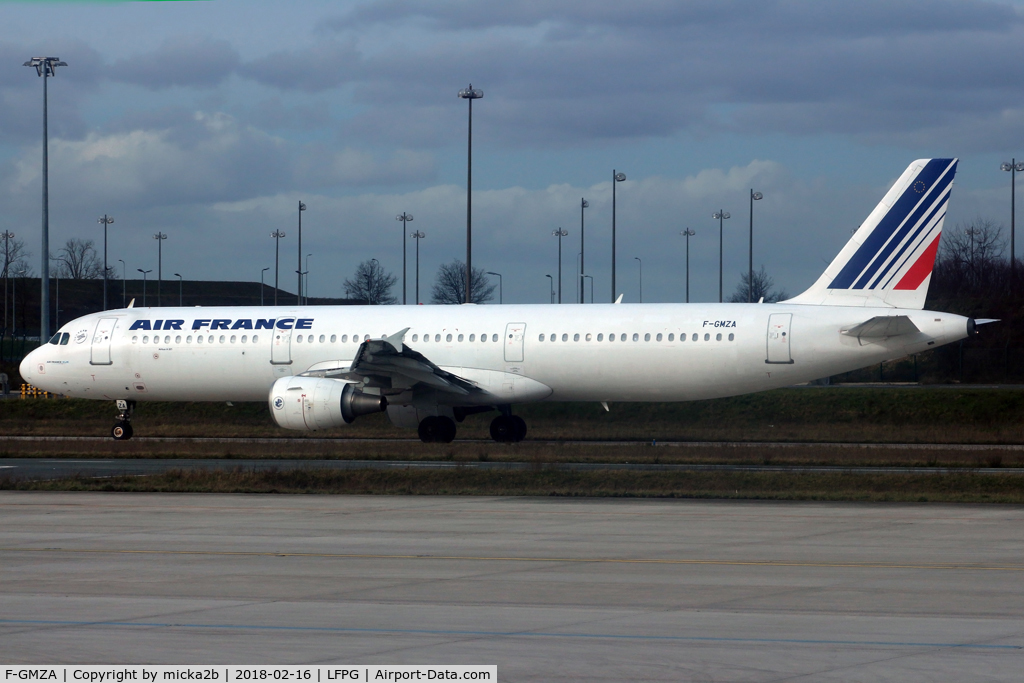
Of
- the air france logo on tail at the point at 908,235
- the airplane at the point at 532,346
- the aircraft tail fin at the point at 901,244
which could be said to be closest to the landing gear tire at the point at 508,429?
the airplane at the point at 532,346

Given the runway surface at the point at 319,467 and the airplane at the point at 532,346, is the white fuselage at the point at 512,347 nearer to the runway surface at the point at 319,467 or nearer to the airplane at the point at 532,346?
the airplane at the point at 532,346

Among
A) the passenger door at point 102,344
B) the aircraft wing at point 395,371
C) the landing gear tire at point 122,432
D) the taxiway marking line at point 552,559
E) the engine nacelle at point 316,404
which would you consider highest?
the passenger door at point 102,344

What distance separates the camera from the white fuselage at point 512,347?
28391mm

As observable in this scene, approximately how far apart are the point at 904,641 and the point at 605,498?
10.2m

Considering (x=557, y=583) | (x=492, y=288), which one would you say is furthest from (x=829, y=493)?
(x=492, y=288)

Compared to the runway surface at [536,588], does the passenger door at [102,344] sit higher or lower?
higher

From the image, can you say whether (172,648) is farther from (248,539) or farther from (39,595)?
(248,539)

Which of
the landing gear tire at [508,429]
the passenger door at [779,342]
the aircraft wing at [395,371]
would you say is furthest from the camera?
the landing gear tire at [508,429]

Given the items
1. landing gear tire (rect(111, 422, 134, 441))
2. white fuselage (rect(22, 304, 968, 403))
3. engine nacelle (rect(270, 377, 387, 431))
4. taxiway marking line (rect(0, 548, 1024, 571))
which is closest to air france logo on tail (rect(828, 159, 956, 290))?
white fuselage (rect(22, 304, 968, 403))

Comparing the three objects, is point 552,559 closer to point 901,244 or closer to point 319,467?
point 319,467

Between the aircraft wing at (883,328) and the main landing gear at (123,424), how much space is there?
62.5ft

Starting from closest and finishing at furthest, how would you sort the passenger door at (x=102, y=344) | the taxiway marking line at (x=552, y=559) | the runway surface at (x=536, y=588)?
the runway surface at (x=536, y=588) → the taxiway marking line at (x=552, y=559) → the passenger door at (x=102, y=344)

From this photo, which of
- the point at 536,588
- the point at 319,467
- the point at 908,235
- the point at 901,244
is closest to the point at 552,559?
the point at 536,588

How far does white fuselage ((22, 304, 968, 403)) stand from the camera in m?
28.4
